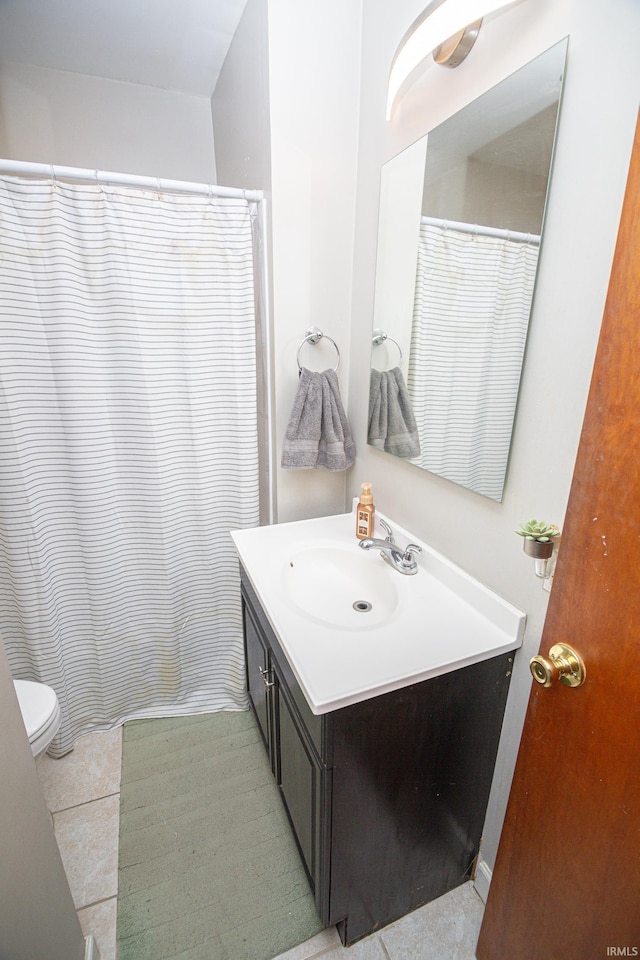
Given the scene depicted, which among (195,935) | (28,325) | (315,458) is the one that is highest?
(28,325)

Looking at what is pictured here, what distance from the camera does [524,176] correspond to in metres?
0.82

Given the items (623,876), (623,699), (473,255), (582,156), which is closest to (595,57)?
(582,156)

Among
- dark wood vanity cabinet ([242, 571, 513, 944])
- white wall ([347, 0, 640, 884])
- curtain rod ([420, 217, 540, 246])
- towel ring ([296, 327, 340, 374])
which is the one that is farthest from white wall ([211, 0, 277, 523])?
dark wood vanity cabinet ([242, 571, 513, 944])

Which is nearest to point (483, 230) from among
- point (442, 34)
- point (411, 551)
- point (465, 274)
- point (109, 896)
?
point (465, 274)

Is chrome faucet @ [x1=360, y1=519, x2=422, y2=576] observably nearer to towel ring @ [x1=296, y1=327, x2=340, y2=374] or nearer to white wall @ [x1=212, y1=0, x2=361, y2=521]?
white wall @ [x1=212, y1=0, x2=361, y2=521]

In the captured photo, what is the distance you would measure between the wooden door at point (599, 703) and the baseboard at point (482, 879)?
1.08ft

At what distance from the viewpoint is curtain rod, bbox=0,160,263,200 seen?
114cm

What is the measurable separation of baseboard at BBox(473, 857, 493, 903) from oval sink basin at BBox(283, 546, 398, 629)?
0.76 m

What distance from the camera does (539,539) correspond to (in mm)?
796

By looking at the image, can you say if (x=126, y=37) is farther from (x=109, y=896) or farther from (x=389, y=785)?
(x=109, y=896)

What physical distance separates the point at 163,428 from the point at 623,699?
4.64 ft

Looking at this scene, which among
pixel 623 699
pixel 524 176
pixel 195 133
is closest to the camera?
pixel 623 699

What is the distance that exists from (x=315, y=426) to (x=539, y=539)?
879mm

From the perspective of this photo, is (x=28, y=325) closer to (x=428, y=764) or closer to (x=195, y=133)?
(x=195, y=133)
